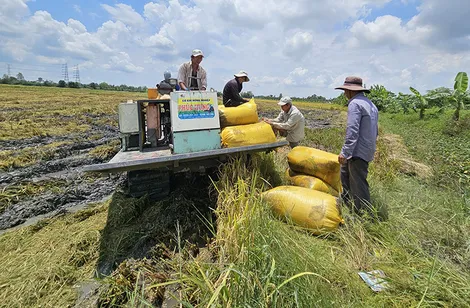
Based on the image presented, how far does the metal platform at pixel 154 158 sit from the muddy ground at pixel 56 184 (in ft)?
6.04

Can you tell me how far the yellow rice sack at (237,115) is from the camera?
351cm

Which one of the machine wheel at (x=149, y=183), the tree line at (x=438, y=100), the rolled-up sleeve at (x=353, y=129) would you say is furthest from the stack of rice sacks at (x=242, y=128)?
the tree line at (x=438, y=100)

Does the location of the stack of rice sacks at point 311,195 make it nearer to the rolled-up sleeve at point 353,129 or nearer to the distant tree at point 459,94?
the rolled-up sleeve at point 353,129

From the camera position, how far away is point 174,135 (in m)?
2.97

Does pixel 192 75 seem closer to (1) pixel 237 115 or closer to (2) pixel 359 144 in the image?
(1) pixel 237 115

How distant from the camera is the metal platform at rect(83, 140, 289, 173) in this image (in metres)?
2.49

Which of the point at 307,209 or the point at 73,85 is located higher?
the point at 73,85

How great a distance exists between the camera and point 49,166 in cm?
593

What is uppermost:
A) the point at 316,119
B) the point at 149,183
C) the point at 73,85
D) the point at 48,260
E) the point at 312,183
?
the point at 73,85

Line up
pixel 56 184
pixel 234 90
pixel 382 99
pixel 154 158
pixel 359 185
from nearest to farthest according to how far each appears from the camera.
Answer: pixel 154 158
pixel 359 185
pixel 234 90
pixel 56 184
pixel 382 99

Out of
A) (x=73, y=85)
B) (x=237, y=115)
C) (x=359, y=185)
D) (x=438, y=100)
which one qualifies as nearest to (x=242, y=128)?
(x=237, y=115)

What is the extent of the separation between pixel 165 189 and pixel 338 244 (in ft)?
7.90

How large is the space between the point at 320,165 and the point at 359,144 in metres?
0.63

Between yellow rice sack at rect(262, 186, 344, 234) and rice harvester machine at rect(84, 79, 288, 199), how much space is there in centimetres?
73
